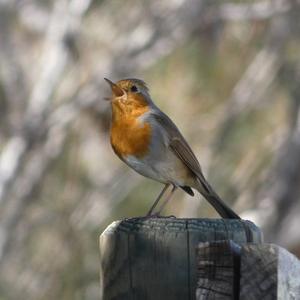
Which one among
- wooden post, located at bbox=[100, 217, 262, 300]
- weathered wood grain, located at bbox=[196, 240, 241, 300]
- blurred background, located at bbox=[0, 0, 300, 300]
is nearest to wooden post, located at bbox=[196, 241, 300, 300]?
weathered wood grain, located at bbox=[196, 240, 241, 300]

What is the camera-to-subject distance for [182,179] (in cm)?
487

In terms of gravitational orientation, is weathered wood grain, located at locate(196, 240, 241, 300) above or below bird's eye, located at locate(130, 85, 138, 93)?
below

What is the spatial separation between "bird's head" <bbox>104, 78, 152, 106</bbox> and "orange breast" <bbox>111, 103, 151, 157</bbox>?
6cm

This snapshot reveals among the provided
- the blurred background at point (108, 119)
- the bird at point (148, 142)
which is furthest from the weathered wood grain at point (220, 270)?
the blurred background at point (108, 119)

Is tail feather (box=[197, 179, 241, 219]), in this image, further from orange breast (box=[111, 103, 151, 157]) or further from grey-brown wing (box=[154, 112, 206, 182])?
orange breast (box=[111, 103, 151, 157])

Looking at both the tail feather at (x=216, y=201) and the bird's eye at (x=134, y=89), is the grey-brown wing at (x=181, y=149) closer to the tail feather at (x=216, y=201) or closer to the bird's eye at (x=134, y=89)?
the tail feather at (x=216, y=201)

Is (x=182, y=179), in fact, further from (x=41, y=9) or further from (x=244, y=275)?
(x=41, y=9)

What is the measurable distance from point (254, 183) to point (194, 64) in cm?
150

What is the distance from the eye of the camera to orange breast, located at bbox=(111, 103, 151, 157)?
468 cm

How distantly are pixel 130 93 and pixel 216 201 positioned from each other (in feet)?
2.24

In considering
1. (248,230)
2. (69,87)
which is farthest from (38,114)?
(248,230)

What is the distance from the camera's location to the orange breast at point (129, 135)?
4.68 m

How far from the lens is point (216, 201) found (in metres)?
4.60

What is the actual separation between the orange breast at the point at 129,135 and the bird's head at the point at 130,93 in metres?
0.06
